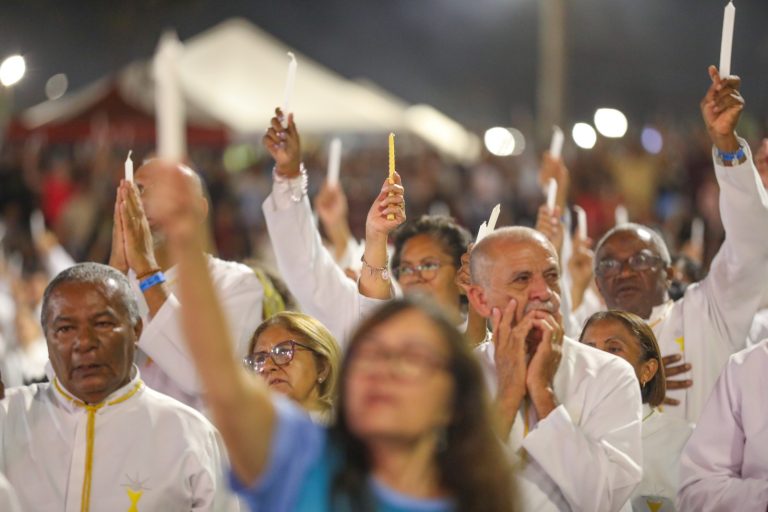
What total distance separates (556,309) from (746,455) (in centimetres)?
78

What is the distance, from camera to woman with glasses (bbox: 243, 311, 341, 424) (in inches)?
176

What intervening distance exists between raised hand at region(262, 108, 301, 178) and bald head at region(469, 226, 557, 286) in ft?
4.61

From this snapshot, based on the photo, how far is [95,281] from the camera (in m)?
4.41

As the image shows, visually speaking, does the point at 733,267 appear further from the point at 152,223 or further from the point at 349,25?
the point at 349,25

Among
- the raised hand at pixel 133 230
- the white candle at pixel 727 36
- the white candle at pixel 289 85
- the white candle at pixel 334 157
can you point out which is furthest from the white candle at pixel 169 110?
the white candle at pixel 334 157

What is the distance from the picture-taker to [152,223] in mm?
5629

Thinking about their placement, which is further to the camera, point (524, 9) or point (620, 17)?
point (524, 9)

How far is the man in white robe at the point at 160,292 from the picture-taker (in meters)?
5.24

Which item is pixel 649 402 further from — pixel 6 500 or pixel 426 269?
pixel 6 500

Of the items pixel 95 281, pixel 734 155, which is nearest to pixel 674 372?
pixel 734 155

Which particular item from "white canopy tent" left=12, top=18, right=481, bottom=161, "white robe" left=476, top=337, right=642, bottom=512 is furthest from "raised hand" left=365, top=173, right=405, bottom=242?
"white canopy tent" left=12, top=18, right=481, bottom=161

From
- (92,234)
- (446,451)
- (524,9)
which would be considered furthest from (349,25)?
(446,451)

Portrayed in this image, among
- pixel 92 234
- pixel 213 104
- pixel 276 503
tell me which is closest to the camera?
pixel 276 503

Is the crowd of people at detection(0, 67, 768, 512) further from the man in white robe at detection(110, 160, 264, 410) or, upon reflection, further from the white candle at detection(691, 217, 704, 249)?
the white candle at detection(691, 217, 704, 249)
